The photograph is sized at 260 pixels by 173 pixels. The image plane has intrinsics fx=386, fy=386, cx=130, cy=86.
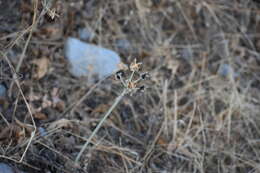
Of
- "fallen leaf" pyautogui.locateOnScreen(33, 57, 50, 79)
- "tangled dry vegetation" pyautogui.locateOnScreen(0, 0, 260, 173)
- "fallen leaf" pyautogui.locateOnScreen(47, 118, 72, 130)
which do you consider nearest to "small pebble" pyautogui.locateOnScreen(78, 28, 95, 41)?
"tangled dry vegetation" pyautogui.locateOnScreen(0, 0, 260, 173)

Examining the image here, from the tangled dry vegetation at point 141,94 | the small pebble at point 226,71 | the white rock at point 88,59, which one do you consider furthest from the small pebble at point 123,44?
the small pebble at point 226,71

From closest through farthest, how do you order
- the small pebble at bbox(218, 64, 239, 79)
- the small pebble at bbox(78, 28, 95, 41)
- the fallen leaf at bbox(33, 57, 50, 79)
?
the fallen leaf at bbox(33, 57, 50, 79) → the small pebble at bbox(78, 28, 95, 41) → the small pebble at bbox(218, 64, 239, 79)

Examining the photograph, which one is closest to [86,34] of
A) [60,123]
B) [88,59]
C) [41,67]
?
[88,59]

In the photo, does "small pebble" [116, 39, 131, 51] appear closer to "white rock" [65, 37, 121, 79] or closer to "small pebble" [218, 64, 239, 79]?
"white rock" [65, 37, 121, 79]

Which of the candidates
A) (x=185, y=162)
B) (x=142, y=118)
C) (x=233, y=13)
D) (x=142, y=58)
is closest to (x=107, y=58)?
(x=142, y=58)

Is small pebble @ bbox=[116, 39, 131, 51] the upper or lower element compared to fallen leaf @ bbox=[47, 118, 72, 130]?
upper

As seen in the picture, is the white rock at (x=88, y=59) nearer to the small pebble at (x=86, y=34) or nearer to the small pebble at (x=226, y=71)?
the small pebble at (x=86, y=34)

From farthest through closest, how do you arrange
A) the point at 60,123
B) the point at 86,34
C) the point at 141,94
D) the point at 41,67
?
1. the point at 86,34
2. the point at 141,94
3. the point at 41,67
4. the point at 60,123

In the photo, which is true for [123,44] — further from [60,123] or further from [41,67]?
[60,123]
